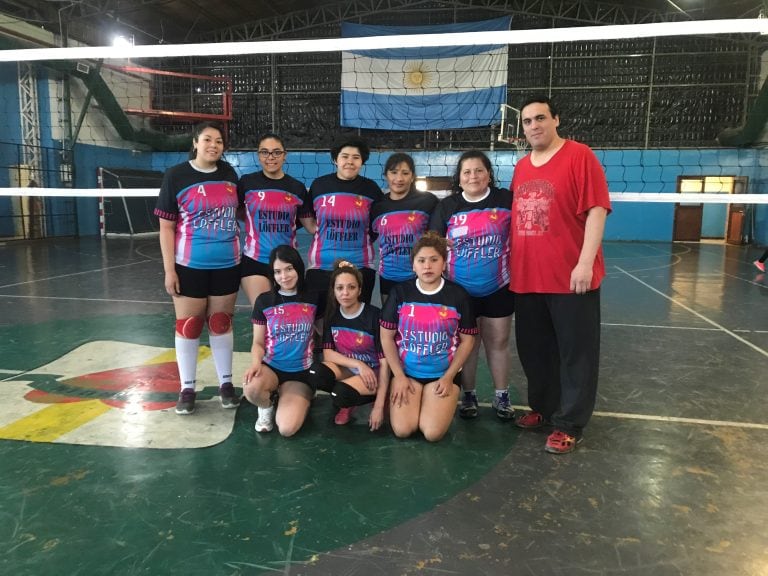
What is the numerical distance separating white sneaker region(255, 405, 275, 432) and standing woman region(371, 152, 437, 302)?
3.04 feet

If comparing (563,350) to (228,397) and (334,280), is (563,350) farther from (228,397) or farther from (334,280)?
(228,397)

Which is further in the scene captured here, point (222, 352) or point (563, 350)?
point (222, 352)

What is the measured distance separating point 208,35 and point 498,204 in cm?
1642

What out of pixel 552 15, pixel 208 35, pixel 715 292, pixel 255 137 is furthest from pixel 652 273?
pixel 208 35

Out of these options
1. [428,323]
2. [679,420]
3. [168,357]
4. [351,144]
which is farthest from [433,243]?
[168,357]

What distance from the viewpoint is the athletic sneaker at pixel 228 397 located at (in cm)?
293

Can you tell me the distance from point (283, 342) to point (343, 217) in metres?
0.73

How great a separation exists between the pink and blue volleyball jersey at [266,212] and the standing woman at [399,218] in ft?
1.53

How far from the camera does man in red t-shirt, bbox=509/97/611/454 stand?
7.69 ft

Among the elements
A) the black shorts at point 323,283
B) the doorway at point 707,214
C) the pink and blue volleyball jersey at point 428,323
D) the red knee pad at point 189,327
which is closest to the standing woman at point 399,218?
the black shorts at point 323,283

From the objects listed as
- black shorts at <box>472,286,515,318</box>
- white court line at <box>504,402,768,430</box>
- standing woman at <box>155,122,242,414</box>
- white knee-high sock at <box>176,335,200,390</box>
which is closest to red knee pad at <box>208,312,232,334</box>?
standing woman at <box>155,122,242,414</box>

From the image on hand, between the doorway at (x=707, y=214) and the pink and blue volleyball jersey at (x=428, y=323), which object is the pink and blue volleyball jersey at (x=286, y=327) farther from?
the doorway at (x=707, y=214)

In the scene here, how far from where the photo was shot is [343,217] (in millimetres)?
2865

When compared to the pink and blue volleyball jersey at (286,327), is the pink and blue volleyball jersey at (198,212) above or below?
above
